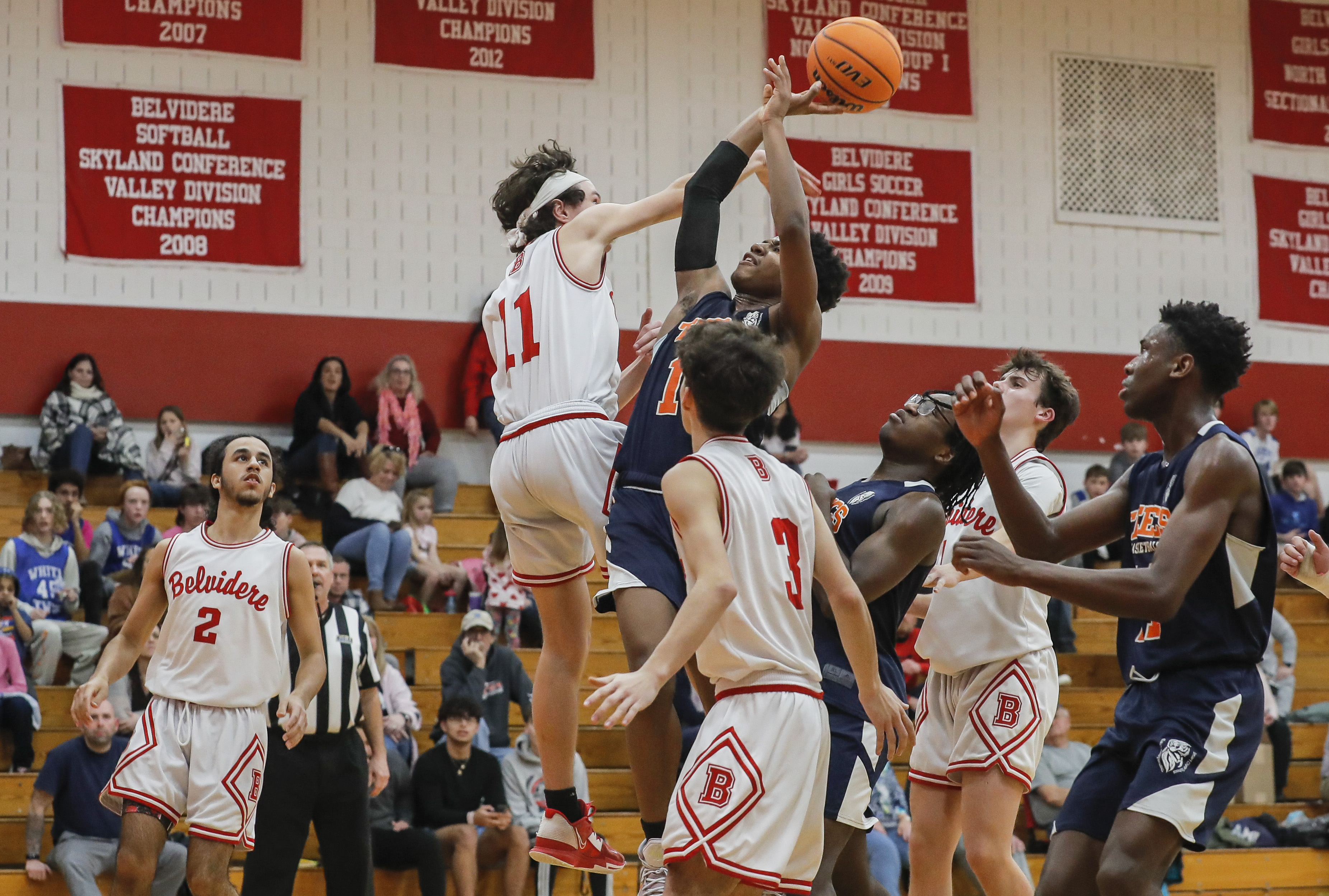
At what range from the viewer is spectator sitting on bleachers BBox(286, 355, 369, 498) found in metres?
13.6

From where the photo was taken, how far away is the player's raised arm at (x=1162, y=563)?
4.32m

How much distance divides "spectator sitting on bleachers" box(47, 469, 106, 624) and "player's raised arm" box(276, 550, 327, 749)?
501cm

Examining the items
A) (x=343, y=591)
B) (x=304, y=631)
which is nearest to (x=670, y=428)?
(x=304, y=631)

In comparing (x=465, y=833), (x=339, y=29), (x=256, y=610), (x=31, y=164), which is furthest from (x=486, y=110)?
(x=256, y=610)

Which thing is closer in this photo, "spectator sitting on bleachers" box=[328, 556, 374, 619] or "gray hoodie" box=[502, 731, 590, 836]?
"gray hoodie" box=[502, 731, 590, 836]

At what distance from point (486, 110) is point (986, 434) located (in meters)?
11.7

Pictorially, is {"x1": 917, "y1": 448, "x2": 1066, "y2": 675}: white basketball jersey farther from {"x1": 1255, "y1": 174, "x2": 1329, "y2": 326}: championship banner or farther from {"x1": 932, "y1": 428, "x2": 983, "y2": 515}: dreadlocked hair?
{"x1": 1255, "y1": 174, "x2": 1329, "y2": 326}: championship banner

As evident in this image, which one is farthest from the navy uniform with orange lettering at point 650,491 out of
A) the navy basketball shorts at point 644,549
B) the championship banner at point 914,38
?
the championship banner at point 914,38

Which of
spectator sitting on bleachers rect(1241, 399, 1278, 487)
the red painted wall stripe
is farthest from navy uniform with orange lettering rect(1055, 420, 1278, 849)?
spectator sitting on bleachers rect(1241, 399, 1278, 487)

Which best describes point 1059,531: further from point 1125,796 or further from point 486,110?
point 486,110

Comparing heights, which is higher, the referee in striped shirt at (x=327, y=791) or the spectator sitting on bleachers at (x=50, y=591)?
the spectator sitting on bleachers at (x=50, y=591)

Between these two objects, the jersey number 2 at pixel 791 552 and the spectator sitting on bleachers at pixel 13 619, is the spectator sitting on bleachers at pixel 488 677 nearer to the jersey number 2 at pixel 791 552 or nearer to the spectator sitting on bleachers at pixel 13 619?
the spectator sitting on bleachers at pixel 13 619

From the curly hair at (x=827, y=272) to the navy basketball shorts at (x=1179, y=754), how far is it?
5.82 feet

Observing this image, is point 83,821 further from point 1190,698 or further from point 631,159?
point 631,159
